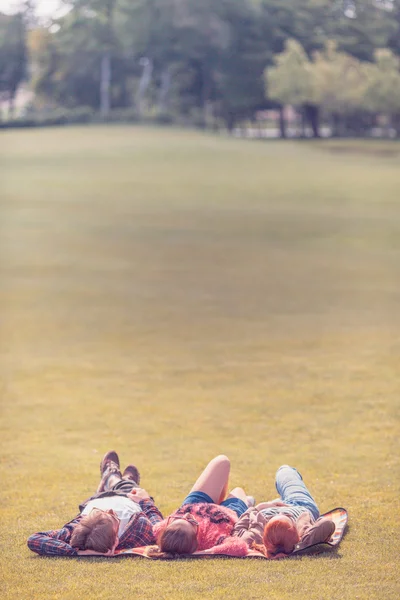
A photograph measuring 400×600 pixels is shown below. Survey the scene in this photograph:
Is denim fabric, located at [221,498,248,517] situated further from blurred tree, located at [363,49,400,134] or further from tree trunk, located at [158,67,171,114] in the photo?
tree trunk, located at [158,67,171,114]

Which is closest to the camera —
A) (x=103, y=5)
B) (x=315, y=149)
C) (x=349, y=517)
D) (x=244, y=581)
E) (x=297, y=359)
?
(x=244, y=581)

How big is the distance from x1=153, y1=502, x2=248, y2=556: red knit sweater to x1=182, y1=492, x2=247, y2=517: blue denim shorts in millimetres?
109

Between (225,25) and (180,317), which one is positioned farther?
(225,25)

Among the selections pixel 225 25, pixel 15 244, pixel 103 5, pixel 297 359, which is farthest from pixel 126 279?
pixel 103 5

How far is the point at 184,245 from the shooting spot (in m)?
23.8

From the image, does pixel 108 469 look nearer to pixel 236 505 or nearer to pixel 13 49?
pixel 236 505

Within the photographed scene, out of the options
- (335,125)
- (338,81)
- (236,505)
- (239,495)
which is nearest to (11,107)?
(335,125)

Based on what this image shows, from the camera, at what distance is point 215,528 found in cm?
573

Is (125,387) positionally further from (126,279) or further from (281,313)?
(126,279)

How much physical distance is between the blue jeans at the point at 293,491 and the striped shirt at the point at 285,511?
8 centimetres

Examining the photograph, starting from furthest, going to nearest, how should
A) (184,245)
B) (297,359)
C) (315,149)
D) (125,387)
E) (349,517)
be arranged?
1. (315,149)
2. (184,245)
3. (297,359)
4. (125,387)
5. (349,517)

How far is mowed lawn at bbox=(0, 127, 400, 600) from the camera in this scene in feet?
17.8

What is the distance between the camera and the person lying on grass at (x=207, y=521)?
215 inches

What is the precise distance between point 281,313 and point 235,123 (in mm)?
28385
